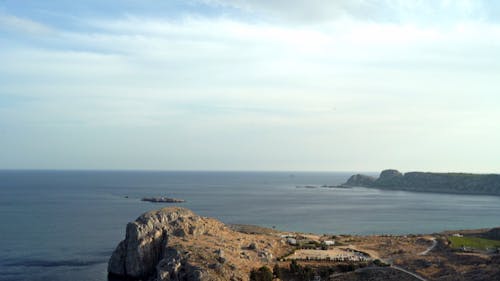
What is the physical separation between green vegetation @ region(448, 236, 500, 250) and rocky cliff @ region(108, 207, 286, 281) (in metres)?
29.1

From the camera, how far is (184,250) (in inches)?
2256

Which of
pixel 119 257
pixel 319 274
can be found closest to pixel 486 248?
pixel 319 274

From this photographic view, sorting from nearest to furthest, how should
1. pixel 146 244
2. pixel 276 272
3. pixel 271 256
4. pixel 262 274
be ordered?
pixel 262 274
pixel 276 272
pixel 271 256
pixel 146 244

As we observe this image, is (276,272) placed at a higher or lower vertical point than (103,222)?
higher

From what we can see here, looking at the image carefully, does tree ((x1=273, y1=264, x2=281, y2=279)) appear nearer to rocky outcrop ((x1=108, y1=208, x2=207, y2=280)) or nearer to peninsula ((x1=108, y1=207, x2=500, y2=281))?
peninsula ((x1=108, y1=207, x2=500, y2=281))

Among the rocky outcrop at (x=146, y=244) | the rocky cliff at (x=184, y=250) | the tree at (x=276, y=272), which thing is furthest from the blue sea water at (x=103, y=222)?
the tree at (x=276, y=272)

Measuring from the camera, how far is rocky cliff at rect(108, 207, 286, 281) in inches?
2114

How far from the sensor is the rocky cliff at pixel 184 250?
53.7 meters

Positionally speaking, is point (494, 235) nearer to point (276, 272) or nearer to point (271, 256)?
point (271, 256)

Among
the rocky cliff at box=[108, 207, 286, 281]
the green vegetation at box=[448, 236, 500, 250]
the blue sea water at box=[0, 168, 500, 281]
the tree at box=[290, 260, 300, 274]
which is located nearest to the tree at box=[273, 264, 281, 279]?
the tree at box=[290, 260, 300, 274]

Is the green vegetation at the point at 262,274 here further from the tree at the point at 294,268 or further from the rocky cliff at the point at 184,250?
the tree at the point at 294,268

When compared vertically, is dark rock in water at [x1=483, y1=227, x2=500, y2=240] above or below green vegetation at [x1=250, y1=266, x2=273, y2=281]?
above

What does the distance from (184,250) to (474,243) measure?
1950 inches

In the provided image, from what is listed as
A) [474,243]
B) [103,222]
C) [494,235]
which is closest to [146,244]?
[103,222]
